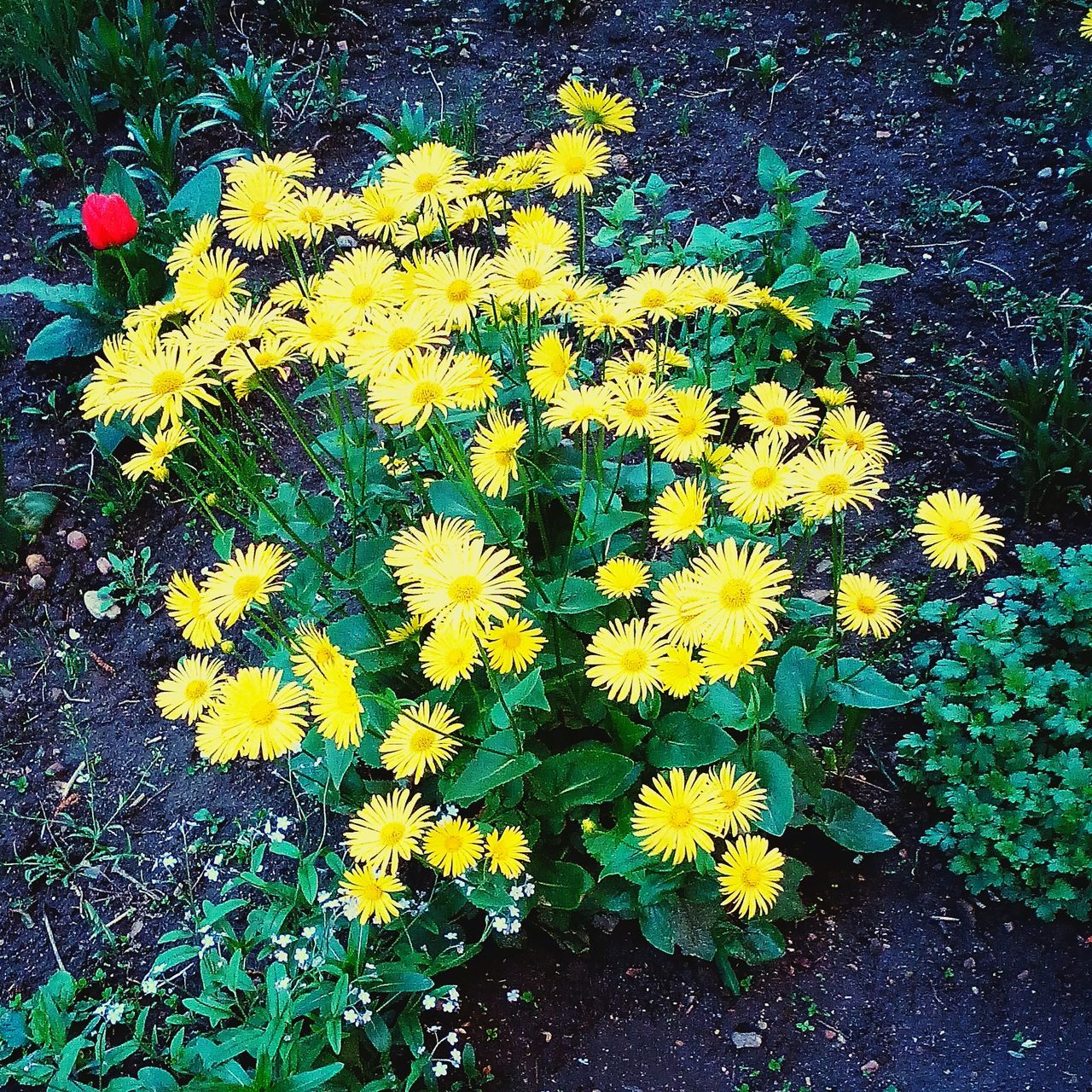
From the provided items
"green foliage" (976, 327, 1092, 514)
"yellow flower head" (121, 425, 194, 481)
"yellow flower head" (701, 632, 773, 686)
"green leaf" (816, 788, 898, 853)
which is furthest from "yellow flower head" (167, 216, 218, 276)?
"green foliage" (976, 327, 1092, 514)

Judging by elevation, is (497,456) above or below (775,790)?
above

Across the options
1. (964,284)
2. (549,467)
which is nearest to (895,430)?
(964,284)

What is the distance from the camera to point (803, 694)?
1810 millimetres

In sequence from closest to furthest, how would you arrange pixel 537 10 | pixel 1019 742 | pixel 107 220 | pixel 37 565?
pixel 1019 742, pixel 107 220, pixel 37 565, pixel 537 10

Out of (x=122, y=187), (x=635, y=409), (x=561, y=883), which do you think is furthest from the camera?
(x=122, y=187)

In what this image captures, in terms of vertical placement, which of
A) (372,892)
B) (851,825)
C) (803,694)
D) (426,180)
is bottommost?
(851,825)

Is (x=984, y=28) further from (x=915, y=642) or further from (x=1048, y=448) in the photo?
(x=915, y=642)

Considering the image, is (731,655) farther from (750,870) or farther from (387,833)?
(387,833)

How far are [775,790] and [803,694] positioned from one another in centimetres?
20

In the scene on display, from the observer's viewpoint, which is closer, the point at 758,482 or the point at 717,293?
the point at 758,482

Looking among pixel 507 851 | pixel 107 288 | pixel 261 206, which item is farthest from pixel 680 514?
pixel 107 288

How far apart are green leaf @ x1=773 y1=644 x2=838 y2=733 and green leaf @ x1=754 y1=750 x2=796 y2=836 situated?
80 mm

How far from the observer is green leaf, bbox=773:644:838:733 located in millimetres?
Result: 1797

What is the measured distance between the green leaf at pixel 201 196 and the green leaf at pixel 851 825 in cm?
269
